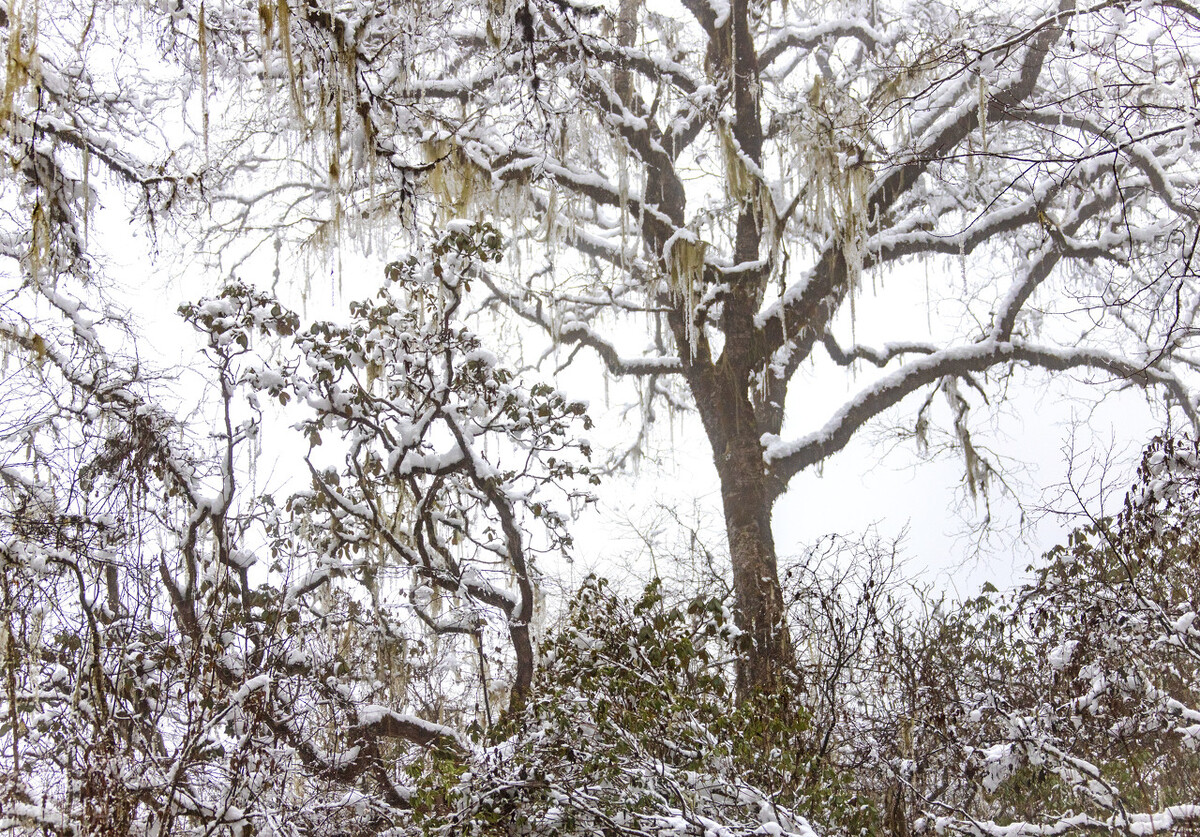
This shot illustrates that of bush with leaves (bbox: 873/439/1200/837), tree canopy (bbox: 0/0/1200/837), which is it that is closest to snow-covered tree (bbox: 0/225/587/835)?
tree canopy (bbox: 0/0/1200/837)

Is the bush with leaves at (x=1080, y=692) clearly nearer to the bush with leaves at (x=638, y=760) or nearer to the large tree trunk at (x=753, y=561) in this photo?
the bush with leaves at (x=638, y=760)

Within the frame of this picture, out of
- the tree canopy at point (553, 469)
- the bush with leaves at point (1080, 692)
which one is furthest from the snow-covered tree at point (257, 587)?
the bush with leaves at point (1080, 692)

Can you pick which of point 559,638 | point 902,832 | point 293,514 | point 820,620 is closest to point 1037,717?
point 902,832

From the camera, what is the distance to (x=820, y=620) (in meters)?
6.64

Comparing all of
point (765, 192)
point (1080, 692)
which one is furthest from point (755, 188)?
point (1080, 692)

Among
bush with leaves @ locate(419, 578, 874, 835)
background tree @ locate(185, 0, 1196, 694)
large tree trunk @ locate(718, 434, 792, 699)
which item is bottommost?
bush with leaves @ locate(419, 578, 874, 835)

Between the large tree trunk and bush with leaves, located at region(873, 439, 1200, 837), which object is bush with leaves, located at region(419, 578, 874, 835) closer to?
bush with leaves, located at region(873, 439, 1200, 837)

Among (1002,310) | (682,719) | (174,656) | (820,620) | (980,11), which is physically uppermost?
(980,11)

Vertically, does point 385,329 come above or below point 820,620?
above

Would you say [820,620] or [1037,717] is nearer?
[1037,717]

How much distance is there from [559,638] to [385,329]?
2.51 metres

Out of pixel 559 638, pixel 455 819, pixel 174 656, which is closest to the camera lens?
pixel 455 819

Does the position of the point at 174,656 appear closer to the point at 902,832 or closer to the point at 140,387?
the point at 140,387

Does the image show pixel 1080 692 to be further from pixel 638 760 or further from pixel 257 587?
pixel 257 587
